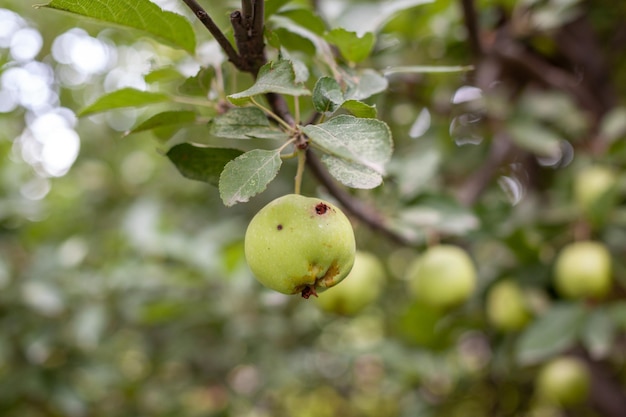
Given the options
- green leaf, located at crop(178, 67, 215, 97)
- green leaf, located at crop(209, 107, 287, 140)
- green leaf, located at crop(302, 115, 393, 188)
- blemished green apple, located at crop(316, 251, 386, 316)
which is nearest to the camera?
green leaf, located at crop(302, 115, 393, 188)

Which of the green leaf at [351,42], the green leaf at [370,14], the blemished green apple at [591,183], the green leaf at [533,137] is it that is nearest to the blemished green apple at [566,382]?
the blemished green apple at [591,183]

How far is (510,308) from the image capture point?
4.44ft

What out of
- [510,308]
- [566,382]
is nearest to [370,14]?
[510,308]

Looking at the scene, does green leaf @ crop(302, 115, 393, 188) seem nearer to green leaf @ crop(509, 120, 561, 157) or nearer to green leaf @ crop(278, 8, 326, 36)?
green leaf @ crop(278, 8, 326, 36)

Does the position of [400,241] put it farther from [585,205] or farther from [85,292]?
[85,292]

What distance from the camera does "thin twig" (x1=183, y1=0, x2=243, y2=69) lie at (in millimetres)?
476

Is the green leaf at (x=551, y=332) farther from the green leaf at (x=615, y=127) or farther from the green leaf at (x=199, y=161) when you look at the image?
the green leaf at (x=199, y=161)

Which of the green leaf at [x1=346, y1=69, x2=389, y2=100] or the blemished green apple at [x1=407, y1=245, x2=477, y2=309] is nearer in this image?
the green leaf at [x1=346, y1=69, x2=389, y2=100]

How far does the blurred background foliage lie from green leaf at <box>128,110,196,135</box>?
9 cm

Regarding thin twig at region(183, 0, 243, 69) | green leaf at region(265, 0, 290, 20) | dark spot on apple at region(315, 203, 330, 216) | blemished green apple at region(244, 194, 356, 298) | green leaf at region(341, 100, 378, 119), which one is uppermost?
green leaf at region(265, 0, 290, 20)

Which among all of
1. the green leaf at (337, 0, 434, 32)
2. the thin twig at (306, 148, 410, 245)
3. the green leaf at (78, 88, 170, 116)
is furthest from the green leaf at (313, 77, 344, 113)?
the green leaf at (337, 0, 434, 32)

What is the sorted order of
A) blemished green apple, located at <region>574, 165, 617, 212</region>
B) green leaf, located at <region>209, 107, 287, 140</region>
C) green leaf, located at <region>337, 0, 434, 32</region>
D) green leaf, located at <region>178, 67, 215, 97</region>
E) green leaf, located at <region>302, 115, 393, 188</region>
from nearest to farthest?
green leaf, located at <region>302, 115, 393, 188</region> → green leaf, located at <region>209, 107, 287, 140</region> → green leaf, located at <region>178, 67, 215, 97</region> → green leaf, located at <region>337, 0, 434, 32</region> → blemished green apple, located at <region>574, 165, 617, 212</region>

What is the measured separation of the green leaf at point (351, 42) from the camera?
67 cm

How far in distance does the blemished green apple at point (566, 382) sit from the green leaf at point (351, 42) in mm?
1121
